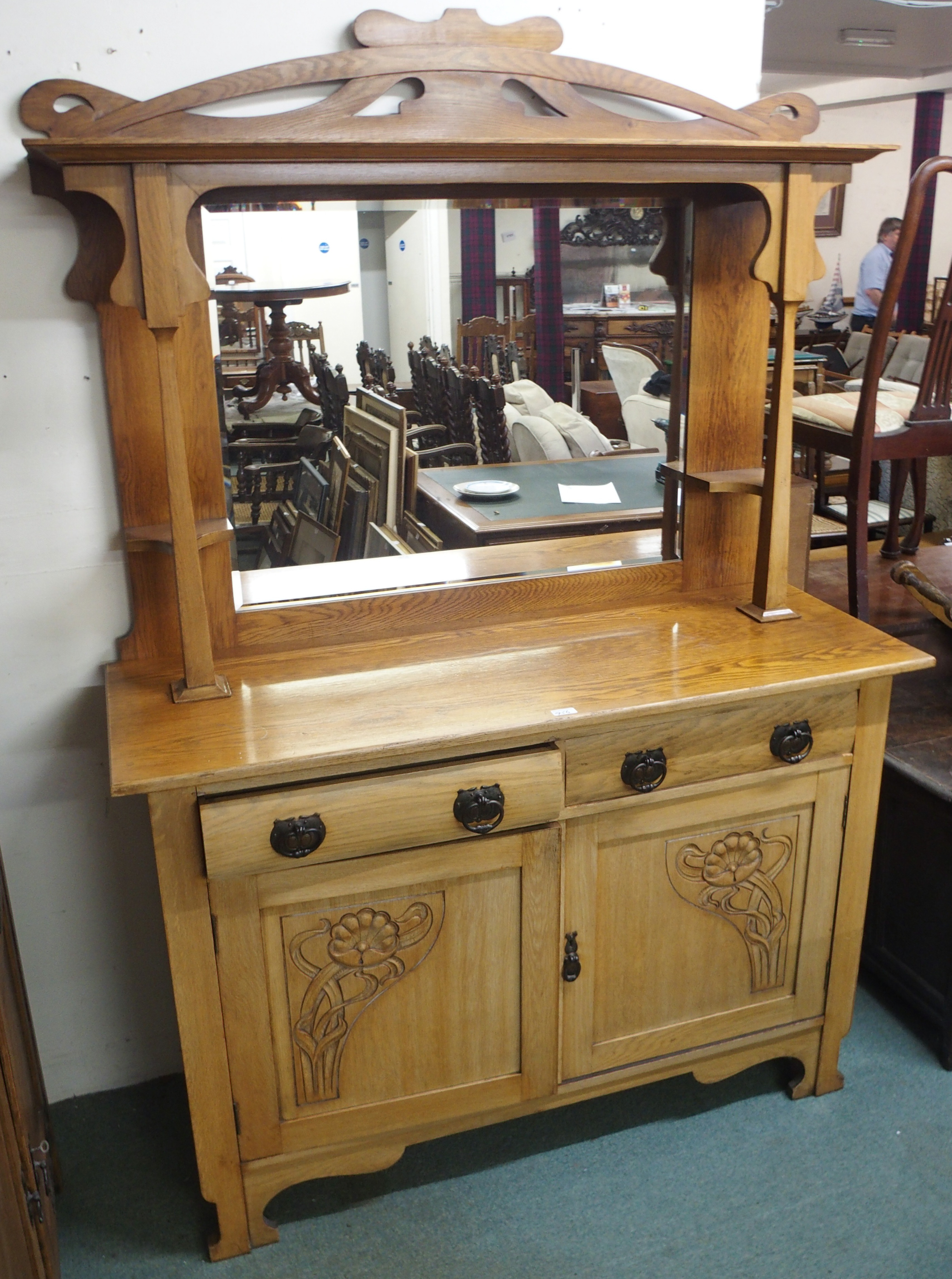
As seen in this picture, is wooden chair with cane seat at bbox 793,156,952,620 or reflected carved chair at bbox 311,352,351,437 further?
wooden chair with cane seat at bbox 793,156,952,620

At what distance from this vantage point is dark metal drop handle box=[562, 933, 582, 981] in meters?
1.87

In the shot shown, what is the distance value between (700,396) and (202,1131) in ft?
5.17

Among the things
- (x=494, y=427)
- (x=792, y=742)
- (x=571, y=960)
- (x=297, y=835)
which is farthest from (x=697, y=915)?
(x=494, y=427)

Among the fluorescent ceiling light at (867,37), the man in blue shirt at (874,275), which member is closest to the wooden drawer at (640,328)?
the fluorescent ceiling light at (867,37)

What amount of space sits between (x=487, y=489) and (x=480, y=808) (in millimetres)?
700

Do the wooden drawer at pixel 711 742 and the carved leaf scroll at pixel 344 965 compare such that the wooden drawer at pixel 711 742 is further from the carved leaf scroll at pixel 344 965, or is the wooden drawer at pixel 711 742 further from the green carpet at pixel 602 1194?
the green carpet at pixel 602 1194

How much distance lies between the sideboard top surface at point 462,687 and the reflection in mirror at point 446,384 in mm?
167

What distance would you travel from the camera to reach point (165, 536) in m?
1.78

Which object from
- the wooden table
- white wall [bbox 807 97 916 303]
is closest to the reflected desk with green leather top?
the wooden table

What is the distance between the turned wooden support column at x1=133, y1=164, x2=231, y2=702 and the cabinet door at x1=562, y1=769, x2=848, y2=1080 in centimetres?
66

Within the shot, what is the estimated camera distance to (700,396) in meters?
2.09

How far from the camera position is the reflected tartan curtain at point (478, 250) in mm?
1940

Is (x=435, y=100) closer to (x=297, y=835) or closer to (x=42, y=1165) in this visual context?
(x=297, y=835)

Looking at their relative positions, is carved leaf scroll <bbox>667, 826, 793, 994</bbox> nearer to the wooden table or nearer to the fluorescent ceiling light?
the wooden table
